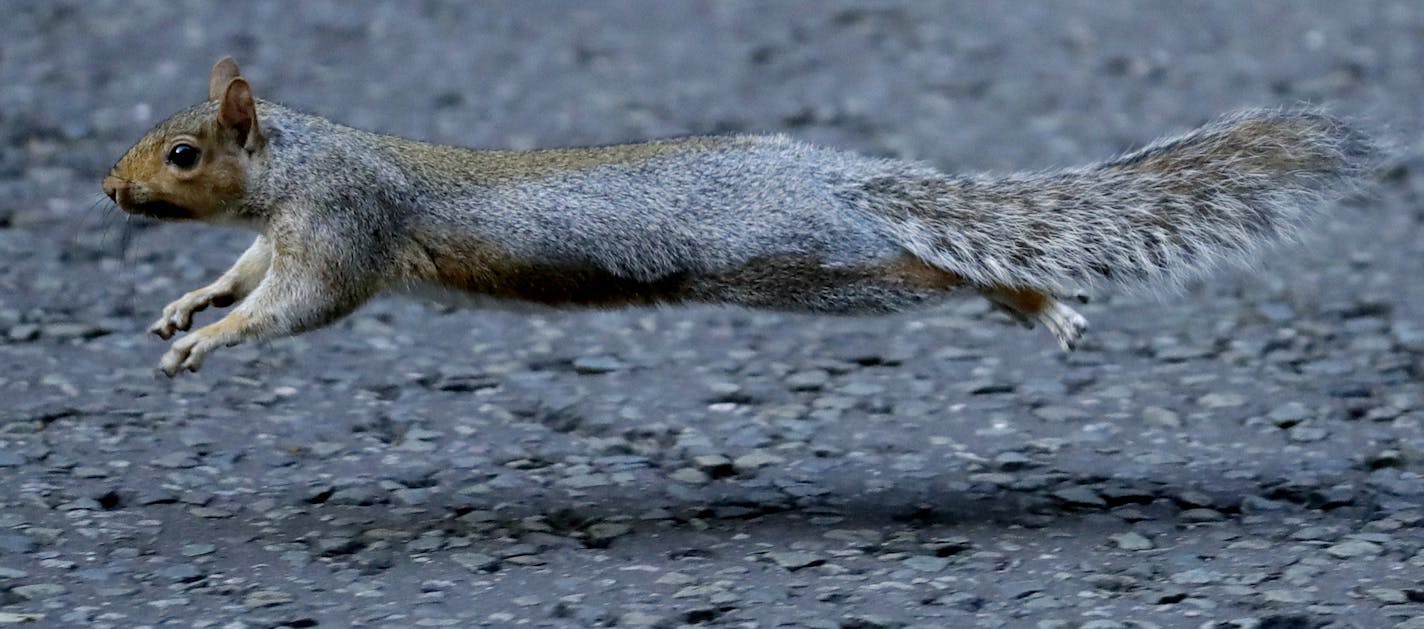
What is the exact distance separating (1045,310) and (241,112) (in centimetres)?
162

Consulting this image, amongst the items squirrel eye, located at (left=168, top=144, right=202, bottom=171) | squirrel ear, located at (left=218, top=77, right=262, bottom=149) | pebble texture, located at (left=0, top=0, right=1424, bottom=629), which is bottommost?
pebble texture, located at (left=0, top=0, right=1424, bottom=629)

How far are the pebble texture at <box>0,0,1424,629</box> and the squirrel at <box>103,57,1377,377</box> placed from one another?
432mm

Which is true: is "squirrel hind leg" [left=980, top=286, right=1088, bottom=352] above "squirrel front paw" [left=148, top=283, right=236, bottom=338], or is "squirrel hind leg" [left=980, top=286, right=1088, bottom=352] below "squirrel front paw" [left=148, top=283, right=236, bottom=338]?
below

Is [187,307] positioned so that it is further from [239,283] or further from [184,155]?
[184,155]

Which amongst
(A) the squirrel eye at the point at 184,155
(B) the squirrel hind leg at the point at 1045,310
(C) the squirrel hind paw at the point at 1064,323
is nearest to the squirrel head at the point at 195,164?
(A) the squirrel eye at the point at 184,155

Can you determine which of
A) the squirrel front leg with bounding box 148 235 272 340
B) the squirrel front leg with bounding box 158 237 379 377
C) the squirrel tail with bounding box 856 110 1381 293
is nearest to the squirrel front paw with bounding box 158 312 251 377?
the squirrel front leg with bounding box 158 237 379 377

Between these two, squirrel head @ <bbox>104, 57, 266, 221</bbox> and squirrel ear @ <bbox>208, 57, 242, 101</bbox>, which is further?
squirrel ear @ <bbox>208, 57, 242, 101</bbox>

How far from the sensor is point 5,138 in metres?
6.71

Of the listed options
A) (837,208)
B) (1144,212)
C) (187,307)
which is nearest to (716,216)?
(837,208)

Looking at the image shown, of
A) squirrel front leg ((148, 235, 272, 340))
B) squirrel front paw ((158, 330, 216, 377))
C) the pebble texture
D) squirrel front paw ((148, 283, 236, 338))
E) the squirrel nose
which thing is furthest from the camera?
squirrel front leg ((148, 235, 272, 340))

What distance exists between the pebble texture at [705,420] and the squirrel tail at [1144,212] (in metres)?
0.52

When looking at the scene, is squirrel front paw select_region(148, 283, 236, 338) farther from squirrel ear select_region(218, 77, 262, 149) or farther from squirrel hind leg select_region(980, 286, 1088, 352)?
squirrel hind leg select_region(980, 286, 1088, 352)

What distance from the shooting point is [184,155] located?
3932 mm

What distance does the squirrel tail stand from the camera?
3910 millimetres
